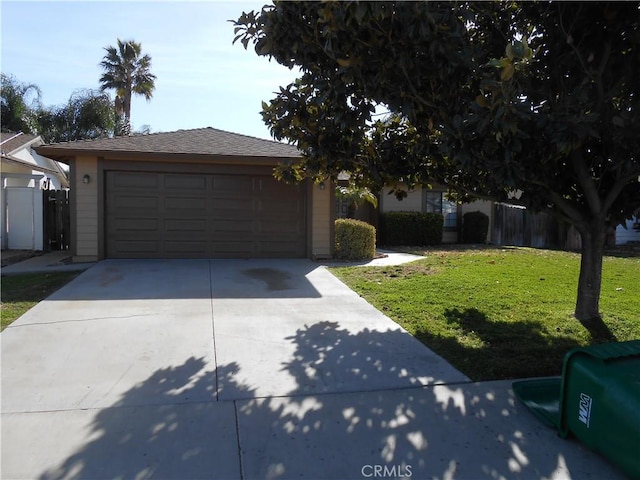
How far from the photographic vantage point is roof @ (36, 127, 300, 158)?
419 inches

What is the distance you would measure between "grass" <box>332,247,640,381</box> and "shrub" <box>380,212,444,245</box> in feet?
15.5

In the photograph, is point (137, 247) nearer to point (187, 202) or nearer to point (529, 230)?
point (187, 202)

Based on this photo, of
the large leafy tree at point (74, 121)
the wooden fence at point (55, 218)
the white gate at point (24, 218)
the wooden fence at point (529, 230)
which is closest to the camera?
the white gate at point (24, 218)

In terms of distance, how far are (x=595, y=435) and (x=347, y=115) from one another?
3.89 m

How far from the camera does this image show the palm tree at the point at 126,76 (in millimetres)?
29406

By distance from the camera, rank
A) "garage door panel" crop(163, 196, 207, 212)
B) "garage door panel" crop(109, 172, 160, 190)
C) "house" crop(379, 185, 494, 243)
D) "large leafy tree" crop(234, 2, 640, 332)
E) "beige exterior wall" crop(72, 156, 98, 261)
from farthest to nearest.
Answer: "house" crop(379, 185, 494, 243)
"garage door panel" crop(163, 196, 207, 212)
"garage door panel" crop(109, 172, 160, 190)
"beige exterior wall" crop(72, 156, 98, 261)
"large leafy tree" crop(234, 2, 640, 332)

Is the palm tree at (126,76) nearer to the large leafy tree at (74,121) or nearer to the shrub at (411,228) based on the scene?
the large leafy tree at (74,121)

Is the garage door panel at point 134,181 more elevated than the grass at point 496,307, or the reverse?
the garage door panel at point 134,181

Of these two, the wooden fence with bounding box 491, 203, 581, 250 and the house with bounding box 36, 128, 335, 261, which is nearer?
the house with bounding box 36, 128, 335, 261

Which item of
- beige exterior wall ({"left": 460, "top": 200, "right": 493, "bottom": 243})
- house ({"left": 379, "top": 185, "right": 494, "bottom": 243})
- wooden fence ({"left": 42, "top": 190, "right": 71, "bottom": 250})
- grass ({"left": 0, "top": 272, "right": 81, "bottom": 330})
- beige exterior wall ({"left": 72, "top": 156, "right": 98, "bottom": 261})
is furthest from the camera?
beige exterior wall ({"left": 460, "top": 200, "right": 493, "bottom": 243})

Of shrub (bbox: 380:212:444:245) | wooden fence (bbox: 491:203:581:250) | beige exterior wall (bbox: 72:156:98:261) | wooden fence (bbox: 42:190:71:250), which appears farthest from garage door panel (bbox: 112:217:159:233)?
wooden fence (bbox: 491:203:581:250)

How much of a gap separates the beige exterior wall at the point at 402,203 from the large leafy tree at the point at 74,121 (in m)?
18.5

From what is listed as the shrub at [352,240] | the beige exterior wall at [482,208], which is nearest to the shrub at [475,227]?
the beige exterior wall at [482,208]

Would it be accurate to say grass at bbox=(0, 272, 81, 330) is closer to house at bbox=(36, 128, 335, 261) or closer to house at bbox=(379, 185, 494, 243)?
house at bbox=(36, 128, 335, 261)
